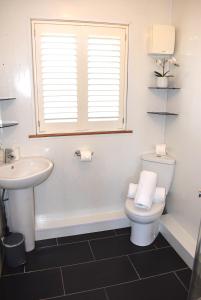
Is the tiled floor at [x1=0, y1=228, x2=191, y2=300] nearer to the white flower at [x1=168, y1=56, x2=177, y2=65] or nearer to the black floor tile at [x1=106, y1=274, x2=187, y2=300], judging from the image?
the black floor tile at [x1=106, y1=274, x2=187, y2=300]

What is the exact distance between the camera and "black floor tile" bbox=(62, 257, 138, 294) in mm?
2074

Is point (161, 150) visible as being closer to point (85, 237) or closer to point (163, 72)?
point (163, 72)

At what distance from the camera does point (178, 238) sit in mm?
2459

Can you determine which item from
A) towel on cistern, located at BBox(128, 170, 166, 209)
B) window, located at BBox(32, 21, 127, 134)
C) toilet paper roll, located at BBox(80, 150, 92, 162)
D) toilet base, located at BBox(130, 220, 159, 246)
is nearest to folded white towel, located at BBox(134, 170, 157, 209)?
towel on cistern, located at BBox(128, 170, 166, 209)

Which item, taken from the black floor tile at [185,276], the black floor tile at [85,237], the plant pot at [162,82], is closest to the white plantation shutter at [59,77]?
the plant pot at [162,82]

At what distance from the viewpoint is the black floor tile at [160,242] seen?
2582 mm

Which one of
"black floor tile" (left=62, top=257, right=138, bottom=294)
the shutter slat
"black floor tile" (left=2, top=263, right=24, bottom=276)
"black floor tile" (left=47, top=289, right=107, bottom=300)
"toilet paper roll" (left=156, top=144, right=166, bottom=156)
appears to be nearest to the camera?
"black floor tile" (left=47, top=289, right=107, bottom=300)

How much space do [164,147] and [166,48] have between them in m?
1.04

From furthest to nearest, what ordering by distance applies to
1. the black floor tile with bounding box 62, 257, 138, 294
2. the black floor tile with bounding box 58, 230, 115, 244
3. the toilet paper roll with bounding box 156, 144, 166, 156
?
the toilet paper roll with bounding box 156, 144, 166, 156 < the black floor tile with bounding box 58, 230, 115, 244 < the black floor tile with bounding box 62, 257, 138, 294

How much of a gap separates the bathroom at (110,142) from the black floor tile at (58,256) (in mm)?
25

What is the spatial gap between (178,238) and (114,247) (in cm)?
65

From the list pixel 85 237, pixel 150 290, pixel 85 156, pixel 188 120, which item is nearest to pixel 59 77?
pixel 85 156

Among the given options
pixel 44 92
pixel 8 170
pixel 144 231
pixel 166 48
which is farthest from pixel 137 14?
pixel 144 231

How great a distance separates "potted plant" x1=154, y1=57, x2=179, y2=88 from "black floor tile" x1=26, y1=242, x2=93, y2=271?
1.86 m
